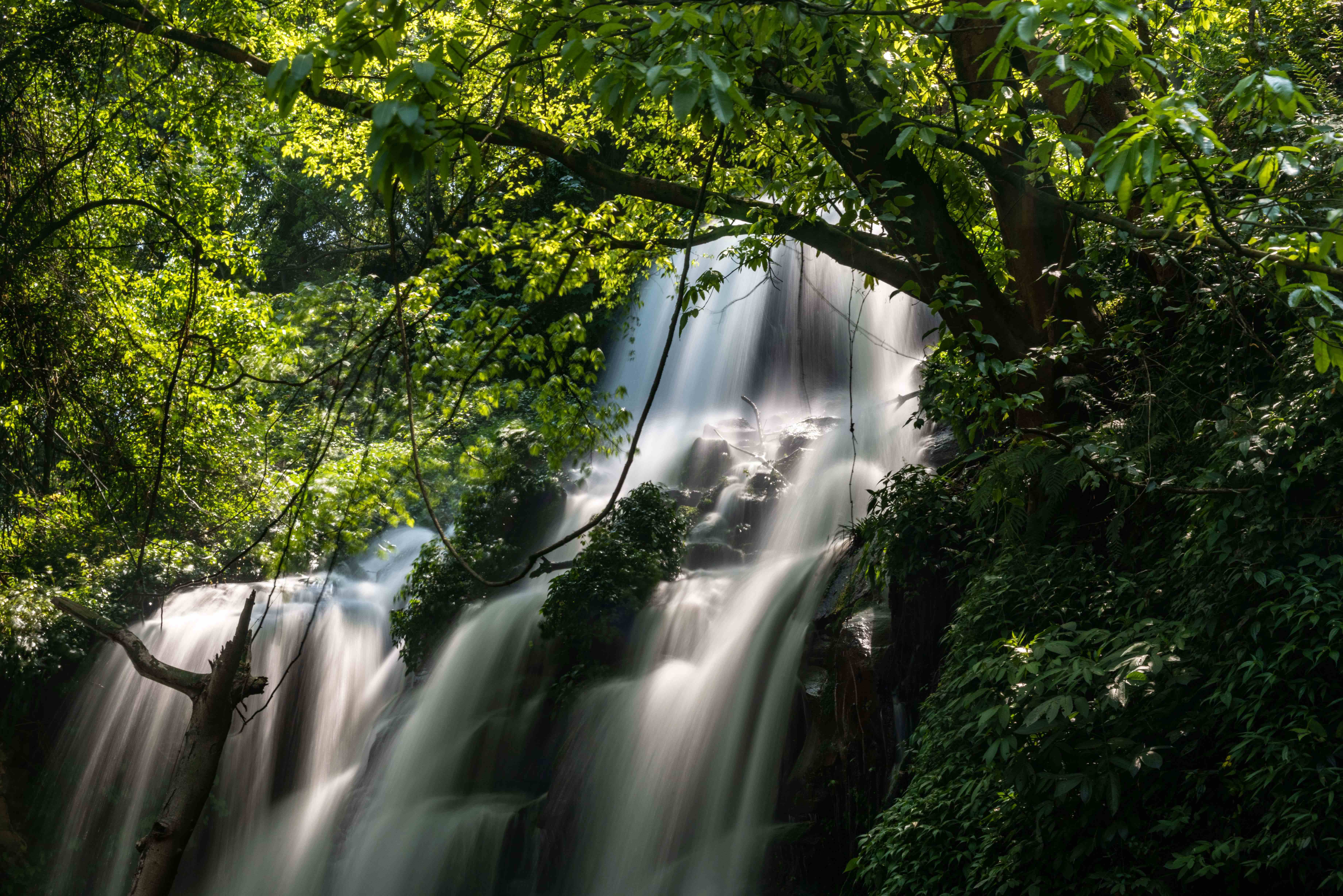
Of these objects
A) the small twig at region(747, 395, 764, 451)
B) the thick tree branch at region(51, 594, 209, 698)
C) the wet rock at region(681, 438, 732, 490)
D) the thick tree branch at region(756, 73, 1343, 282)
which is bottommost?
the thick tree branch at region(51, 594, 209, 698)

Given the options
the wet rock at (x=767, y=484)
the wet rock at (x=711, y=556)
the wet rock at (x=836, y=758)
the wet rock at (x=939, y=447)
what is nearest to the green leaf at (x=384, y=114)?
the wet rock at (x=836, y=758)

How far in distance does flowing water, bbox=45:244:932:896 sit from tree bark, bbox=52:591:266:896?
3.79 metres

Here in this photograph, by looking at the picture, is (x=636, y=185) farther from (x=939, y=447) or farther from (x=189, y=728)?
(x=939, y=447)

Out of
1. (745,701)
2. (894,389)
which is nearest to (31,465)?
(745,701)

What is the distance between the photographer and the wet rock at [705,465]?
13586mm

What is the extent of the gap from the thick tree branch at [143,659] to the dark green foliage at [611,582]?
16.9ft

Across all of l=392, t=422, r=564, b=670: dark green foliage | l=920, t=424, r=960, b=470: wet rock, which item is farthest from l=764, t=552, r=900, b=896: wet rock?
l=392, t=422, r=564, b=670: dark green foliage

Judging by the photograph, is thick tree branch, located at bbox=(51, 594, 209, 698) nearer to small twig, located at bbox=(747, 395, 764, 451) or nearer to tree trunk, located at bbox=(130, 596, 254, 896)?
tree trunk, located at bbox=(130, 596, 254, 896)

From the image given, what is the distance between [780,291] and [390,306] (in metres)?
12.1

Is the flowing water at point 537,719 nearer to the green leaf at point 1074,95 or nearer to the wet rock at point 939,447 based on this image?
the wet rock at point 939,447

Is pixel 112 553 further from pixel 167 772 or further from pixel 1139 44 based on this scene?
pixel 1139 44

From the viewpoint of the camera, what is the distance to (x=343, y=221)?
20.0 metres

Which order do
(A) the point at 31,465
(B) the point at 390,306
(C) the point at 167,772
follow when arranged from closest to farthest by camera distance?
(B) the point at 390,306 < (A) the point at 31,465 < (C) the point at 167,772

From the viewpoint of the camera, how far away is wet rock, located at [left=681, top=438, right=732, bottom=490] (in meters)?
13.6
